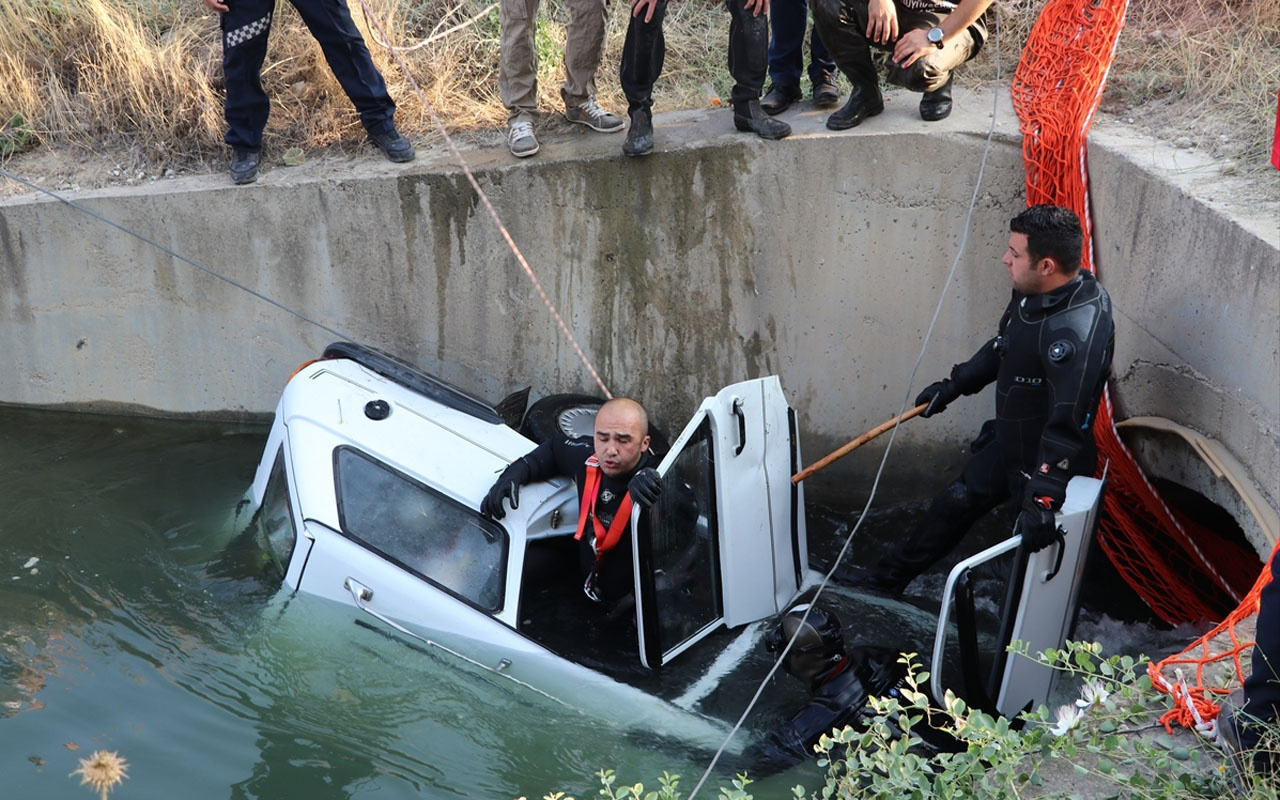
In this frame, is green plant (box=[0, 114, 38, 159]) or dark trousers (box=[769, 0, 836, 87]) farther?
green plant (box=[0, 114, 38, 159])

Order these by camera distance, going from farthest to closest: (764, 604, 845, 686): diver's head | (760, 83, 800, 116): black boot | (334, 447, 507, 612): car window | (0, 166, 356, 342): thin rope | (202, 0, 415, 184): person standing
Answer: (0, 166, 356, 342): thin rope < (760, 83, 800, 116): black boot < (202, 0, 415, 184): person standing < (334, 447, 507, 612): car window < (764, 604, 845, 686): diver's head

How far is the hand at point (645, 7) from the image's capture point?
584 cm

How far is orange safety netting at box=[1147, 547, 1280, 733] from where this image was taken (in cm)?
346

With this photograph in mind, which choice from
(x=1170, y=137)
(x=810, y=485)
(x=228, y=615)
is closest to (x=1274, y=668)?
(x=1170, y=137)

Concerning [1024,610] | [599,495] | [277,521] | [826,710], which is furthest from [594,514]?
[1024,610]

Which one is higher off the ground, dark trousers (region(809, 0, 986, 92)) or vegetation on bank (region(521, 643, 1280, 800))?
dark trousers (region(809, 0, 986, 92))

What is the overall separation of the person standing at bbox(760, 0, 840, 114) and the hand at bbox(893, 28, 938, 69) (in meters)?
0.66

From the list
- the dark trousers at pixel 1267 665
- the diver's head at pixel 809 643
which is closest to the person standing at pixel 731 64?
the diver's head at pixel 809 643

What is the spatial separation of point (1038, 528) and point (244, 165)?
5.10m

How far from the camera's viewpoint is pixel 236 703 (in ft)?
16.1

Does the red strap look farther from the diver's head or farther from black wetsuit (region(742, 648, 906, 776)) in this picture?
black wetsuit (region(742, 648, 906, 776))

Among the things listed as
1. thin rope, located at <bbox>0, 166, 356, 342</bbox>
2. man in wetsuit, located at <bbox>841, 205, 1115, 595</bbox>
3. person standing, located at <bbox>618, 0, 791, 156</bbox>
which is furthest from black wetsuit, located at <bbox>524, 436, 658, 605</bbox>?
thin rope, located at <bbox>0, 166, 356, 342</bbox>

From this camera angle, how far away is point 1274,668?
10.2 feet

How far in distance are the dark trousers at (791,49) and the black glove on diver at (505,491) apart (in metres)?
3.10
